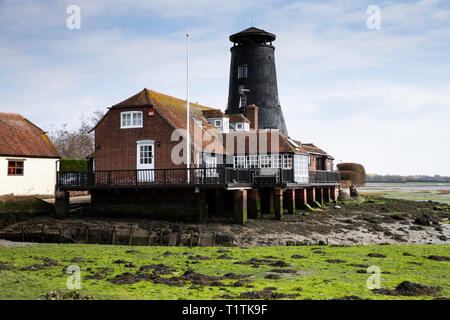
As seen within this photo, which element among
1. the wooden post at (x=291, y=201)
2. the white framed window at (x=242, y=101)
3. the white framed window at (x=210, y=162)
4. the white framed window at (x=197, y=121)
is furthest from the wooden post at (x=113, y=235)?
the white framed window at (x=242, y=101)

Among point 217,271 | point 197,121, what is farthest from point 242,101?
point 217,271

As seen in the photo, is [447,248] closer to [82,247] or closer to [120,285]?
[120,285]

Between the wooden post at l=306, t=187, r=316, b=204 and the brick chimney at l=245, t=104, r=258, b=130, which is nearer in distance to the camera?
the wooden post at l=306, t=187, r=316, b=204

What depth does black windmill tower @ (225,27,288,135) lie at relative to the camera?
171ft

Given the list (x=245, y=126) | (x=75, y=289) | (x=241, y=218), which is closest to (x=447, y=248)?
(x=241, y=218)

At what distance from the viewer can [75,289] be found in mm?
12969

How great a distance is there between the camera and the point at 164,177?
27.9 m

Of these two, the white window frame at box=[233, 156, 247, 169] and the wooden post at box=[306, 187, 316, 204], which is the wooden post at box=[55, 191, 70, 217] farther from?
the wooden post at box=[306, 187, 316, 204]

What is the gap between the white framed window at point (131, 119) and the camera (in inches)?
1250

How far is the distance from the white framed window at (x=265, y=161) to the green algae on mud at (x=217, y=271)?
1382cm

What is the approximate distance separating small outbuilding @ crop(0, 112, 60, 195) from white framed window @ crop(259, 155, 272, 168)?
1761cm

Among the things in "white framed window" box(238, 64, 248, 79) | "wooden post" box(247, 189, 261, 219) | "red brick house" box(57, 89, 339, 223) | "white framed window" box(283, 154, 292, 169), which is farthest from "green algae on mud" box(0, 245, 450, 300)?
"white framed window" box(238, 64, 248, 79)

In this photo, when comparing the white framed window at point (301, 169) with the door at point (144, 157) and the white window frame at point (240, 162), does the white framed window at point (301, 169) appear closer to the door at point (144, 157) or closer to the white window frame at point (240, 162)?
the white window frame at point (240, 162)

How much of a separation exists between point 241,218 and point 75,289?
49.4 ft
